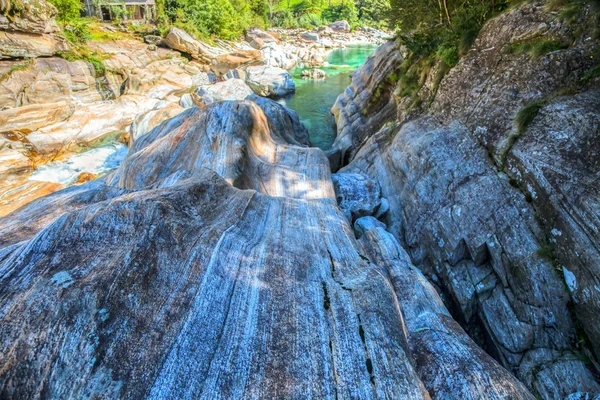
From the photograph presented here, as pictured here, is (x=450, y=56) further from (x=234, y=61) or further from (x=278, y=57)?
(x=278, y=57)

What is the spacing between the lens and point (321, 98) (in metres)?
29.0

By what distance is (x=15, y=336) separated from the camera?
11.0 ft

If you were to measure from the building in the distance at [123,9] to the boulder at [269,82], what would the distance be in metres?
21.2

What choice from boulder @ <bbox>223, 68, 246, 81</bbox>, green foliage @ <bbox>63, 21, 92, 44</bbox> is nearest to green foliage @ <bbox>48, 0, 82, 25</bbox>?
green foliage @ <bbox>63, 21, 92, 44</bbox>

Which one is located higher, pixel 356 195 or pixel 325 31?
pixel 325 31

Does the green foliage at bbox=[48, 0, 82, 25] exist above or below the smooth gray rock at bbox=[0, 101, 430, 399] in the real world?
above

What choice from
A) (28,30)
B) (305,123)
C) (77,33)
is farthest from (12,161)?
(77,33)

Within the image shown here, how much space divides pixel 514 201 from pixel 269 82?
2580 centimetres

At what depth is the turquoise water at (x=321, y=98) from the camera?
21.5 metres

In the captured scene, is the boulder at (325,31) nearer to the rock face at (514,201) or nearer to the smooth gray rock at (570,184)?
the rock face at (514,201)

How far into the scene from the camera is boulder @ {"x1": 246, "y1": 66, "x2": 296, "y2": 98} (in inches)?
1135

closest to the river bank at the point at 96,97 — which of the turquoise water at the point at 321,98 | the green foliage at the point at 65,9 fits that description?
the turquoise water at the point at 321,98

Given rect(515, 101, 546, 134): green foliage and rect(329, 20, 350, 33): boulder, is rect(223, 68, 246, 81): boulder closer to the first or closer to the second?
rect(515, 101, 546, 134): green foliage

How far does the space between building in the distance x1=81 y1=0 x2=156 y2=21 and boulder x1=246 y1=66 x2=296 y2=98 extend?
69.4ft
